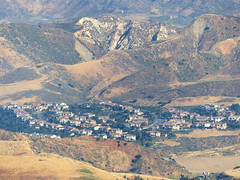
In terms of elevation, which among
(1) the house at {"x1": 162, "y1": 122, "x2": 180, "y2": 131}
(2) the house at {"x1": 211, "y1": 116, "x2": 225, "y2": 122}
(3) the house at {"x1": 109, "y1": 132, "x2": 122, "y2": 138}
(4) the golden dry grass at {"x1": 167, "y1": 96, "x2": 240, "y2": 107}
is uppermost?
(4) the golden dry grass at {"x1": 167, "y1": 96, "x2": 240, "y2": 107}

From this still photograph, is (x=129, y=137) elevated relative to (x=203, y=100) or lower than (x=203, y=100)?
lower

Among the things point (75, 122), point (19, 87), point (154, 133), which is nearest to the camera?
point (154, 133)

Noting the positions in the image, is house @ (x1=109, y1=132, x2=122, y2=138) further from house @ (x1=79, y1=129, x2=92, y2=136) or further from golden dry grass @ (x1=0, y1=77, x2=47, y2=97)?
golden dry grass @ (x1=0, y1=77, x2=47, y2=97)

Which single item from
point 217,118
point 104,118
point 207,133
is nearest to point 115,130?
point 104,118

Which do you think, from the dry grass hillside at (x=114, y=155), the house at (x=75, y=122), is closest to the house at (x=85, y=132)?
the house at (x=75, y=122)

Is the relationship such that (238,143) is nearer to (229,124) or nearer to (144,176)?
(229,124)

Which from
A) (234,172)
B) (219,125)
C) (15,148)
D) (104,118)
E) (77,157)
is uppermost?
(104,118)

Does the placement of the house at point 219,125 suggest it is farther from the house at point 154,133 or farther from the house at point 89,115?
the house at point 89,115

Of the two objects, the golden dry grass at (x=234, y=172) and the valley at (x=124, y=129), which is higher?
the valley at (x=124, y=129)

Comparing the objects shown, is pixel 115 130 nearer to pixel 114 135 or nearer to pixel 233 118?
pixel 114 135

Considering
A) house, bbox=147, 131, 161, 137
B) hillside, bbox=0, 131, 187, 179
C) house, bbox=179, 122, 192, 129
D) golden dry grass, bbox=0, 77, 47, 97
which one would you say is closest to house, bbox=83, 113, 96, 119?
house, bbox=179, 122, 192, 129

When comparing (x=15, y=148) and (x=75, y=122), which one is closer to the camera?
(x=15, y=148)

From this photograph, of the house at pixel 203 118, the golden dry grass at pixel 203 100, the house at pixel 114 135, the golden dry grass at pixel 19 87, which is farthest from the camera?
the golden dry grass at pixel 19 87
